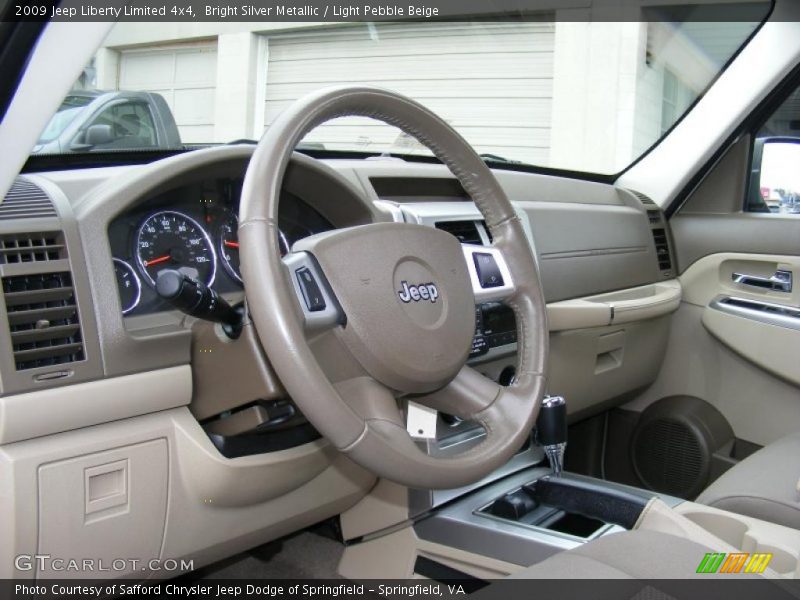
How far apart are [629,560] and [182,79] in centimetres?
155

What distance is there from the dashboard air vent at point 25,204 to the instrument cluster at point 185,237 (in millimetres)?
117

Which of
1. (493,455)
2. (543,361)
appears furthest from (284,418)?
(543,361)

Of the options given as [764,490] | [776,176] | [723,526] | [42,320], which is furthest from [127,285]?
[776,176]

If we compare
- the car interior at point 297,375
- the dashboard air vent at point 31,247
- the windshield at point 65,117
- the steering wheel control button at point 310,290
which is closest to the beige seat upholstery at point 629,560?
the car interior at point 297,375

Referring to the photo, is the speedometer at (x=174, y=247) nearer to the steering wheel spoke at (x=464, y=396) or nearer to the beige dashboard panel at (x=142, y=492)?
the beige dashboard panel at (x=142, y=492)

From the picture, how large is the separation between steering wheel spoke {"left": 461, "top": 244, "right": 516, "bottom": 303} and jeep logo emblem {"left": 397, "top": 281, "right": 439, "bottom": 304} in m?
0.16

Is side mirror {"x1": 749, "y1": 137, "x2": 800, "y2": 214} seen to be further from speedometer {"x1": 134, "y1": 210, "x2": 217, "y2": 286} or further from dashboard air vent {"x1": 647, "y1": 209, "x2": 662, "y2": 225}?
speedometer {"x1": 134, "y1": 210, "x2": 217, "y2": 286}

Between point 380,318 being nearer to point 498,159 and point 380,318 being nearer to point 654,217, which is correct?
point 498,159

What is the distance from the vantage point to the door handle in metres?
2.65

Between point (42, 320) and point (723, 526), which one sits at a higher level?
point (42, 320)

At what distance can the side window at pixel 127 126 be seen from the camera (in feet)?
5.48

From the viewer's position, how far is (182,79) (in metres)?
2.02
